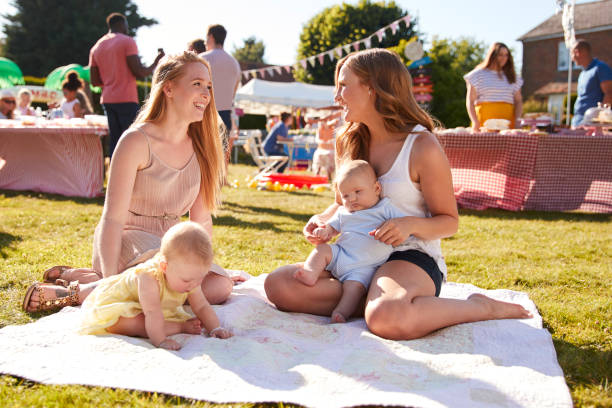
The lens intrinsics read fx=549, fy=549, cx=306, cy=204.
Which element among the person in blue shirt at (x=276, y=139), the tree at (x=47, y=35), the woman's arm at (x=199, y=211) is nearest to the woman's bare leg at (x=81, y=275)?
the woman's arm at (x=199, y=211)

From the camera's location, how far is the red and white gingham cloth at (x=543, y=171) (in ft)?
22.1

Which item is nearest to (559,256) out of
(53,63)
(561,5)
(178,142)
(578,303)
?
(578,303)

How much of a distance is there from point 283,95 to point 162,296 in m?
19.3

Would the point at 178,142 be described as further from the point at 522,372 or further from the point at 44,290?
the point at 522,372

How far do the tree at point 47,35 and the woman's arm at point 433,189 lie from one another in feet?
116

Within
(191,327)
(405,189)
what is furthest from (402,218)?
(191,327)

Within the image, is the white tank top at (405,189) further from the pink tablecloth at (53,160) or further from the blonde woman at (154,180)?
the pink tablecloth at (53,160)

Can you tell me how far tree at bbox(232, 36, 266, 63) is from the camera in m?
86.8

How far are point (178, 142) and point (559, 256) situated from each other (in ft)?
10.8

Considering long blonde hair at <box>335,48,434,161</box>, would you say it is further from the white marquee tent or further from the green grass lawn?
the white marquee tent

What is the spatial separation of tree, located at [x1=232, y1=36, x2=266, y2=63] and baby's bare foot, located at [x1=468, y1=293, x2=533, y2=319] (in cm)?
8724

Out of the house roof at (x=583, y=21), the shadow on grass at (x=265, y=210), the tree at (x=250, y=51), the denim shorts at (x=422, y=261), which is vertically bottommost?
the shadow on grass at (x=265, y=210)

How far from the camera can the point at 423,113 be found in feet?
9.71

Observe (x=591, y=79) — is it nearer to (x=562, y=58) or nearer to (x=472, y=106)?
(x=472, y=106)
